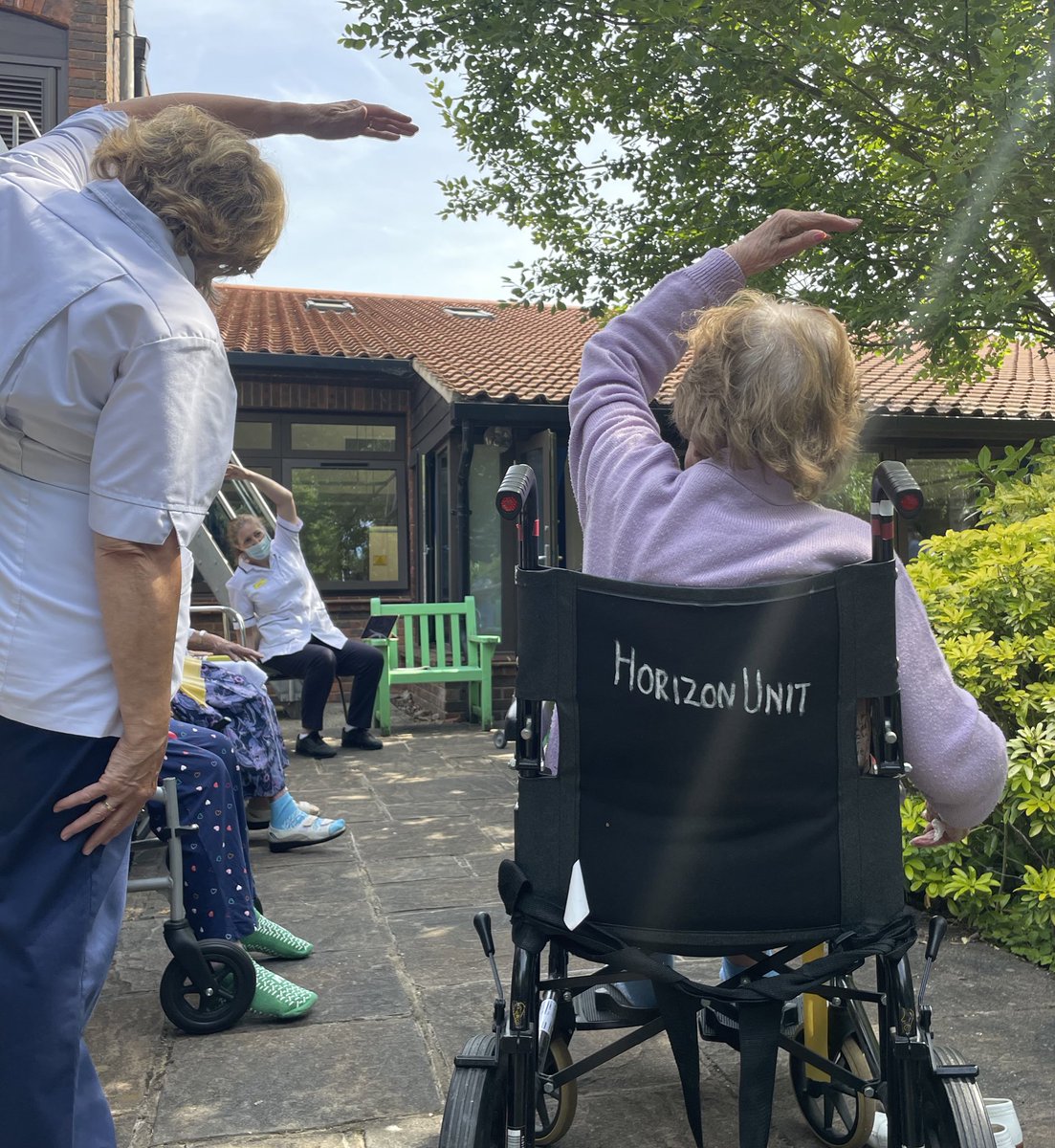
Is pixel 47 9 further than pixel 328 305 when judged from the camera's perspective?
No

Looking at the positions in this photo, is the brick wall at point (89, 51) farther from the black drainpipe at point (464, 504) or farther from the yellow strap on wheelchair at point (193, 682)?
the yellow strap on wheelchair at point (193, 682)

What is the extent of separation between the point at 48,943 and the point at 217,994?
1368 millimetres

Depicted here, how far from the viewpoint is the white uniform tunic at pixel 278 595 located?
703 centimetres

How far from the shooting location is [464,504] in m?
10.7

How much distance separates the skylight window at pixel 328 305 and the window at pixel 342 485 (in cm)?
349

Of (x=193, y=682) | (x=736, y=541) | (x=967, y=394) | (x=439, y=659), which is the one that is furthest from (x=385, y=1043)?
(x=967, y=394)

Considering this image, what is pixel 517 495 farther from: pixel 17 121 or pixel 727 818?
pixel 17 121

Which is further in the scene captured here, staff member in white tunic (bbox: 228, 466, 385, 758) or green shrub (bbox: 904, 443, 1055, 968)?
staff member in white tunic (bbox: 228, 466, 385, 758)

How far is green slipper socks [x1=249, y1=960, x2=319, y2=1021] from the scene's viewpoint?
2.79 m

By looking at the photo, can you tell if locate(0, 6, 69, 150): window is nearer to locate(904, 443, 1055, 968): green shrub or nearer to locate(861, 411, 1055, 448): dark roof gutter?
locate(904, 443, 1055, 968): green shrub

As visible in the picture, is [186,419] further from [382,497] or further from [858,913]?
[382,497]

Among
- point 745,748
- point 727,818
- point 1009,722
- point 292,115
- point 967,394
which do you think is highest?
point 967,394

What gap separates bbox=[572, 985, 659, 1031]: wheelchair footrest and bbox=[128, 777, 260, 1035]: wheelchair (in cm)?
98

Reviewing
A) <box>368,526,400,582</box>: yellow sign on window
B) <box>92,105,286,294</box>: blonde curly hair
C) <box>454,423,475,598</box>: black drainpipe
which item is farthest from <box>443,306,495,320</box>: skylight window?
<box>92,105,286,294</box>: blonde curly hair
